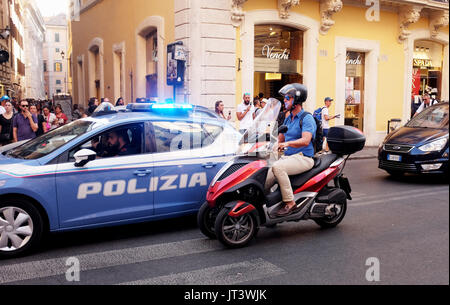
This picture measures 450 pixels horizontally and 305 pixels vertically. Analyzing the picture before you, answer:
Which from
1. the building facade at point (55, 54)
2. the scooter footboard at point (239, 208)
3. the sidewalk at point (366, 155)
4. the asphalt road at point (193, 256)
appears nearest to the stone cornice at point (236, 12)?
the sidewalk at point (366, 155)

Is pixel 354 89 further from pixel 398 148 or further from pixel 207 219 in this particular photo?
pixel 207 219

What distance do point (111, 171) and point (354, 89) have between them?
43.7 ft

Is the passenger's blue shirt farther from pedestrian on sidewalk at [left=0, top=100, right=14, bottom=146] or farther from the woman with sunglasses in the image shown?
pedestrian on sidewalk at [left=0, top=100, right=14, bottom=146]

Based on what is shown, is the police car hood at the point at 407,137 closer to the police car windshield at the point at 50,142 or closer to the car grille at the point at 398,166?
the car grille at the point at 398,166

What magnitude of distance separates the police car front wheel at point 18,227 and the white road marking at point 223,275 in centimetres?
138

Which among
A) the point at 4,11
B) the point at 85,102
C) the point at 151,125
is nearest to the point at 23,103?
the point at 151,125

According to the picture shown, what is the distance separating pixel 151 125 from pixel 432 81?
4.20 metres

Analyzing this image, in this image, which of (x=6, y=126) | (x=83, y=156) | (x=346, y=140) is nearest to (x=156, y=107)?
(x=83, y=156)

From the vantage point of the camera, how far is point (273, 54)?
1512cm

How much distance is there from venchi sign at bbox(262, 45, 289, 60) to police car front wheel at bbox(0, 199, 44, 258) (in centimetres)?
1138

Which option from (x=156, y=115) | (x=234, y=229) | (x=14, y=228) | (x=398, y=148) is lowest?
(x=234, y=229)

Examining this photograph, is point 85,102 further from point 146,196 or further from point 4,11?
point 146,196

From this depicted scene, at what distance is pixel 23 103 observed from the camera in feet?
33.4

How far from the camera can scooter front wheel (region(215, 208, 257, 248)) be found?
15.8 feet
